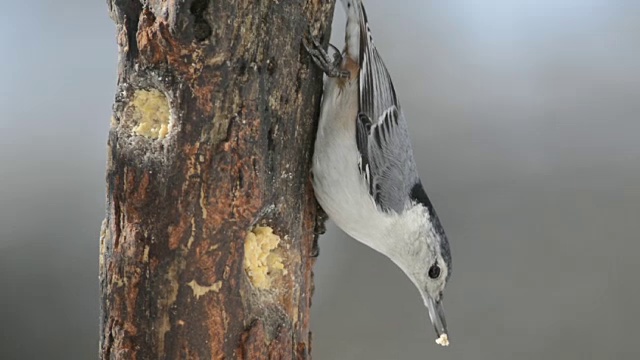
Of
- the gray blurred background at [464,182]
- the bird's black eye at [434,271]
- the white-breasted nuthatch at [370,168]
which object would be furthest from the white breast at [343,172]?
the gray blurred background at [464,182]

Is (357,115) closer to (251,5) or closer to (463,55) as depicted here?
(251,5)

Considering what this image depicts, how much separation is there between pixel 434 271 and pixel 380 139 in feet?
1.07

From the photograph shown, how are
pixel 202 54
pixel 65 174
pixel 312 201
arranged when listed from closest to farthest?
1. pixel 202 54
2. pixel 312 201
3. pixel 65 174

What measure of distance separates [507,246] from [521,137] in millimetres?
396

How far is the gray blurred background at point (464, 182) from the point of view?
250cm

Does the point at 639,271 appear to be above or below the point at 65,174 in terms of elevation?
below

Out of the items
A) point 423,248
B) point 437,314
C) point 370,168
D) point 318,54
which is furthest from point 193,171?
point 437,314

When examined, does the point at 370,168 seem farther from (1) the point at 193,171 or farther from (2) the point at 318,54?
(1) the point at 193,171

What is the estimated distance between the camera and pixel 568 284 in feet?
8.66

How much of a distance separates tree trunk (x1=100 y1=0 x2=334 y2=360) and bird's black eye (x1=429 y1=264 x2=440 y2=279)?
18.4 inches

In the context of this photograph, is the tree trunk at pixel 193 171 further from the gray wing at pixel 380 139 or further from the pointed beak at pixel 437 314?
the pointed beak at pixel 437 314

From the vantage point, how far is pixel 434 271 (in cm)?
164

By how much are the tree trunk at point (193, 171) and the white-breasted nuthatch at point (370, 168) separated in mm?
170

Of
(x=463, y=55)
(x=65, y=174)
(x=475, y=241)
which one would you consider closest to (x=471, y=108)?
(x=463, y=55)
